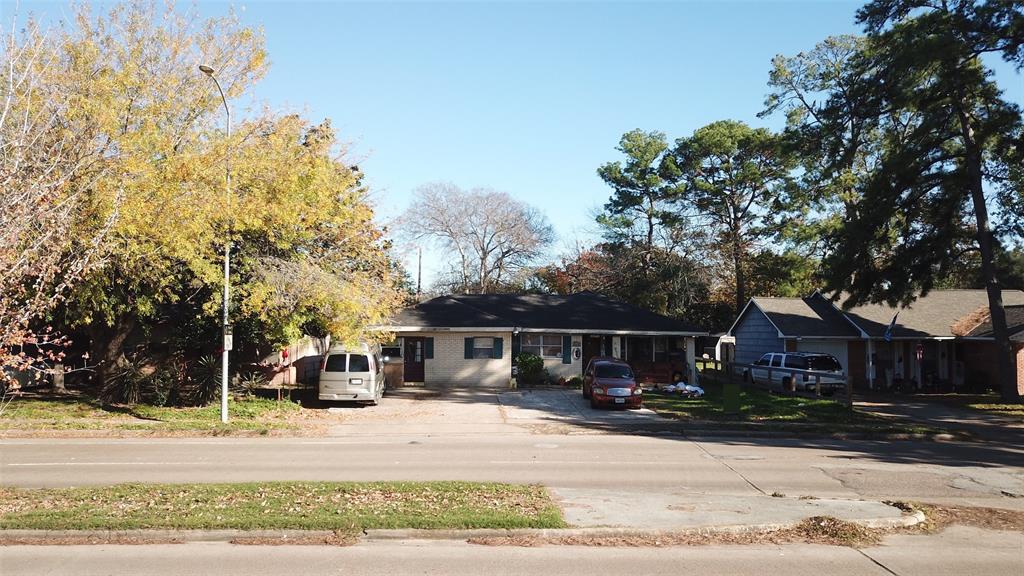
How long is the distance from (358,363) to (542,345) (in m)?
11.3

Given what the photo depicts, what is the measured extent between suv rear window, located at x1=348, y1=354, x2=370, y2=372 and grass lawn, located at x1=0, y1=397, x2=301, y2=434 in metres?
2.16

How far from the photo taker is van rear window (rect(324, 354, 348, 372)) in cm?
2392

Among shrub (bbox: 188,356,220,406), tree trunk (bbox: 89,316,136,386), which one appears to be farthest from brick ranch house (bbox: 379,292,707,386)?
tree trunk (bbox: 89,316,136,386)

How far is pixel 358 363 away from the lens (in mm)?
24062

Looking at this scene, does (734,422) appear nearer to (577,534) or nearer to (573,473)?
(573,473)

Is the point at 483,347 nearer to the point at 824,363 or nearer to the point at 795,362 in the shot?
the point at 795,362

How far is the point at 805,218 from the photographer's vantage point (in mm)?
44906

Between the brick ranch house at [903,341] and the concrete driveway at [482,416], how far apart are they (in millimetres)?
12449

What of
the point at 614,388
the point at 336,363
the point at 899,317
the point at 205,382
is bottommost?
the point at 614,388

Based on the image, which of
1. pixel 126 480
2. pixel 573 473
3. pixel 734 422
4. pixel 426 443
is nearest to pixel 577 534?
pixel 573 473

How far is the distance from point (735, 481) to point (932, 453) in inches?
282

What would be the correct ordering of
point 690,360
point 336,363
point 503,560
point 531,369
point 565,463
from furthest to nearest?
point 690,360 < point 531,369 < point 336,363 < point 565,463 < point 503,560

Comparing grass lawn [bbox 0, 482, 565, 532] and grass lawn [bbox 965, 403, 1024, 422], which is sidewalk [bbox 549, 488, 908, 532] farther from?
grass lawn [bbox 965, 403, 1024, 422]

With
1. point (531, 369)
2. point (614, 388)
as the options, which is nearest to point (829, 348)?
point (531, 369)
